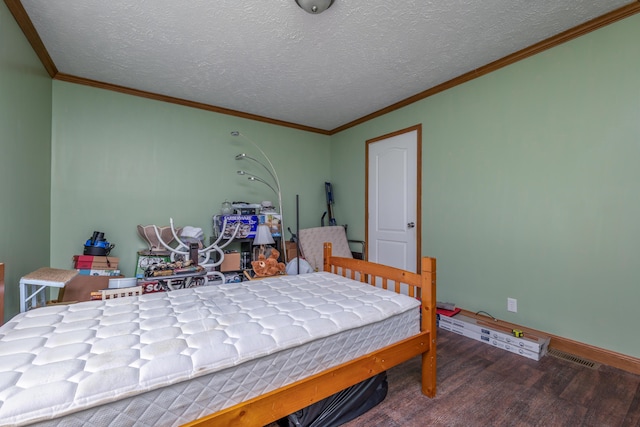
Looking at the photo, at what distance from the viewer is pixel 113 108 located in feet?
10.1

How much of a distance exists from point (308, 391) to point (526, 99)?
281cm

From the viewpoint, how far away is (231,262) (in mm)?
3371

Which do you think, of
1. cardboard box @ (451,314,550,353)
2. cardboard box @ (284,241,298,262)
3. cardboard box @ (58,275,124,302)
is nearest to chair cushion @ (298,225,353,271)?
cardboard box @ (284,241,298,262)

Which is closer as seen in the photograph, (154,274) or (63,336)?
(63,336)

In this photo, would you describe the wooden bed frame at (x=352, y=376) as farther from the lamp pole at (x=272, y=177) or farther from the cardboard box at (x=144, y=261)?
the cardboard box at (x=144, y=261)

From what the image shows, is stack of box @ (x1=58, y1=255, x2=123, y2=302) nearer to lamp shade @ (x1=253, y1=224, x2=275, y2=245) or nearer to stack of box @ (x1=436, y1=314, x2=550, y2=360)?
lamp shade @ (x1=253, y1=224, x2=275, y2=245)

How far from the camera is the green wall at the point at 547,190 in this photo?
6.43 ft

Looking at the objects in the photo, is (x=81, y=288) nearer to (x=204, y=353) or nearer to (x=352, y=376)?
(x=204, y=353)

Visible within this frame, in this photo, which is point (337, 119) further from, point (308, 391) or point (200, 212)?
point (308, 391)

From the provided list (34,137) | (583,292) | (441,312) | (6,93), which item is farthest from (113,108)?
(583,292)

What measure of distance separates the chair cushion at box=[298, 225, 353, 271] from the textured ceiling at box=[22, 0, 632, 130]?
5.93ft

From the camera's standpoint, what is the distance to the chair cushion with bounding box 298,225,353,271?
12.6 ft

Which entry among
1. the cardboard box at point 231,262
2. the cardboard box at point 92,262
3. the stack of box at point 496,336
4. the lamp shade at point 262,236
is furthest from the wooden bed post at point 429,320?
the cardboard box at point 92,262

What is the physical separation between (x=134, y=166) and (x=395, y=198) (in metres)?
3.13
